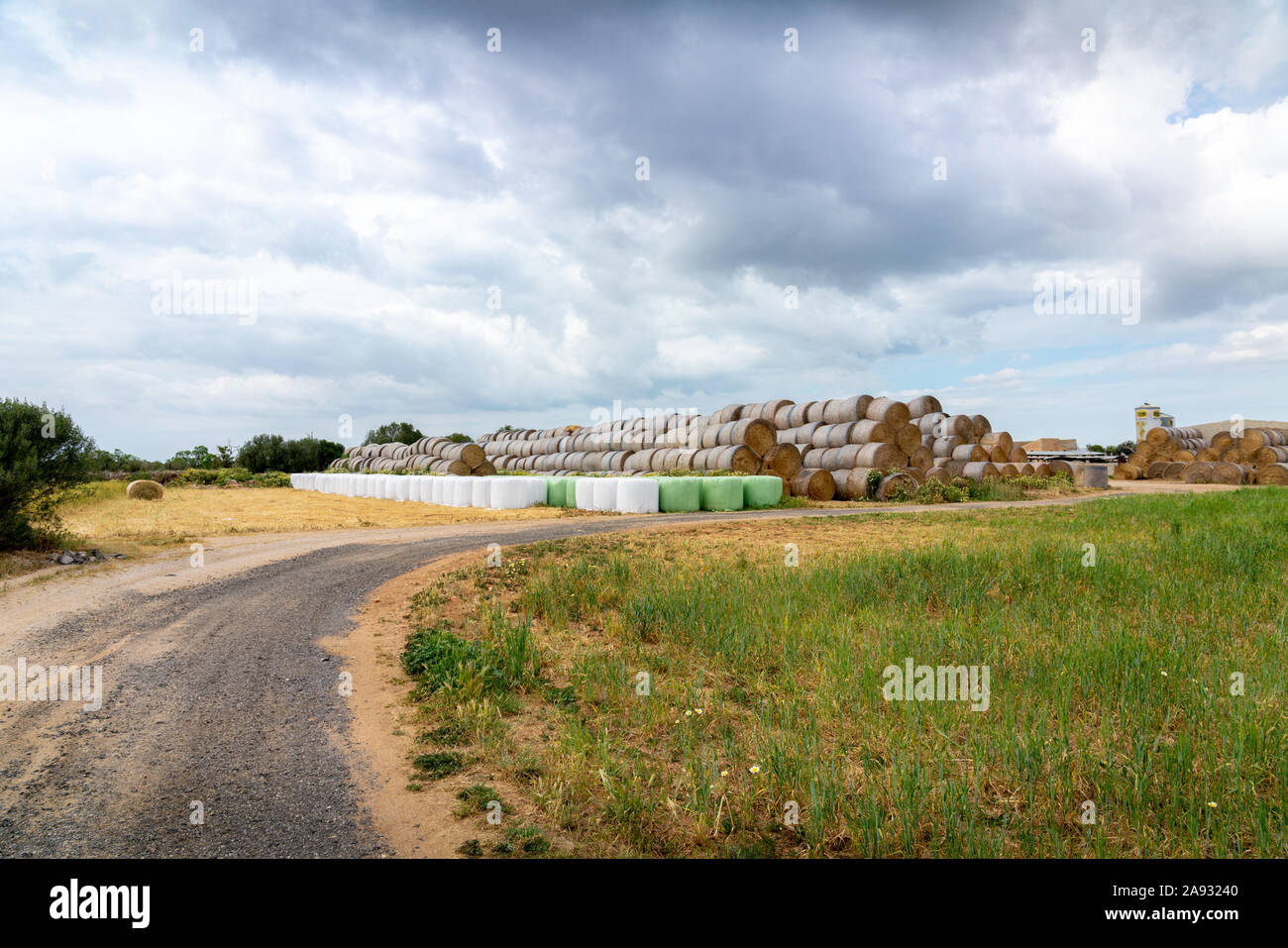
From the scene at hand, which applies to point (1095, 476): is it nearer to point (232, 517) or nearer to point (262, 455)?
point (232, 517)

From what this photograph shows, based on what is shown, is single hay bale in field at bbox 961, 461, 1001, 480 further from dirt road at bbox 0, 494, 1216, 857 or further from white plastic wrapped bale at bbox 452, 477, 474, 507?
dirt road at bbox 0, 494, 1216, 857

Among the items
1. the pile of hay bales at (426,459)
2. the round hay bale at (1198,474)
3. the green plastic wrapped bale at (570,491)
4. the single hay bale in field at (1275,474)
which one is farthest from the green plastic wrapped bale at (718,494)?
the single hay bale in field at (1275,474)

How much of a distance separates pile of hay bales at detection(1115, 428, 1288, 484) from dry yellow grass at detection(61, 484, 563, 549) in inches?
1451

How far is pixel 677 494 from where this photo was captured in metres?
22.1

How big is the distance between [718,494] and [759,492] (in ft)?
5.66

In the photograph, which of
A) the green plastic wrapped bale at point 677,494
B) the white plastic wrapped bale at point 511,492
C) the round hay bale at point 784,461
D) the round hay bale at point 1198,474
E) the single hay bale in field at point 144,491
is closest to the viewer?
the green plastic wrapped bale at point 677,494

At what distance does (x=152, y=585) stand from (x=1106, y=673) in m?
12.1

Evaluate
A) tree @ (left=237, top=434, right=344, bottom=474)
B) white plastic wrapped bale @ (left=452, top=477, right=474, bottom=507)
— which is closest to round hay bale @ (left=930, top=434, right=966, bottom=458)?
white plastic wrapped bale @ (left=452, top=477, right=474, bottom=507)

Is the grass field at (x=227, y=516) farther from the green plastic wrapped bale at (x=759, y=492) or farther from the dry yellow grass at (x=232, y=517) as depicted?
the green plastic wrapped bale at (x=759, y=492)

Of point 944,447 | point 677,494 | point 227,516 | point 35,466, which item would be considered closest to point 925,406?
point 944,447

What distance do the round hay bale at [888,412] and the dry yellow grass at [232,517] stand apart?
47.5 feet

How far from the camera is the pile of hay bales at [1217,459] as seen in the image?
3659 centimetres

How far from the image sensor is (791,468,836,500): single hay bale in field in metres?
25.6
